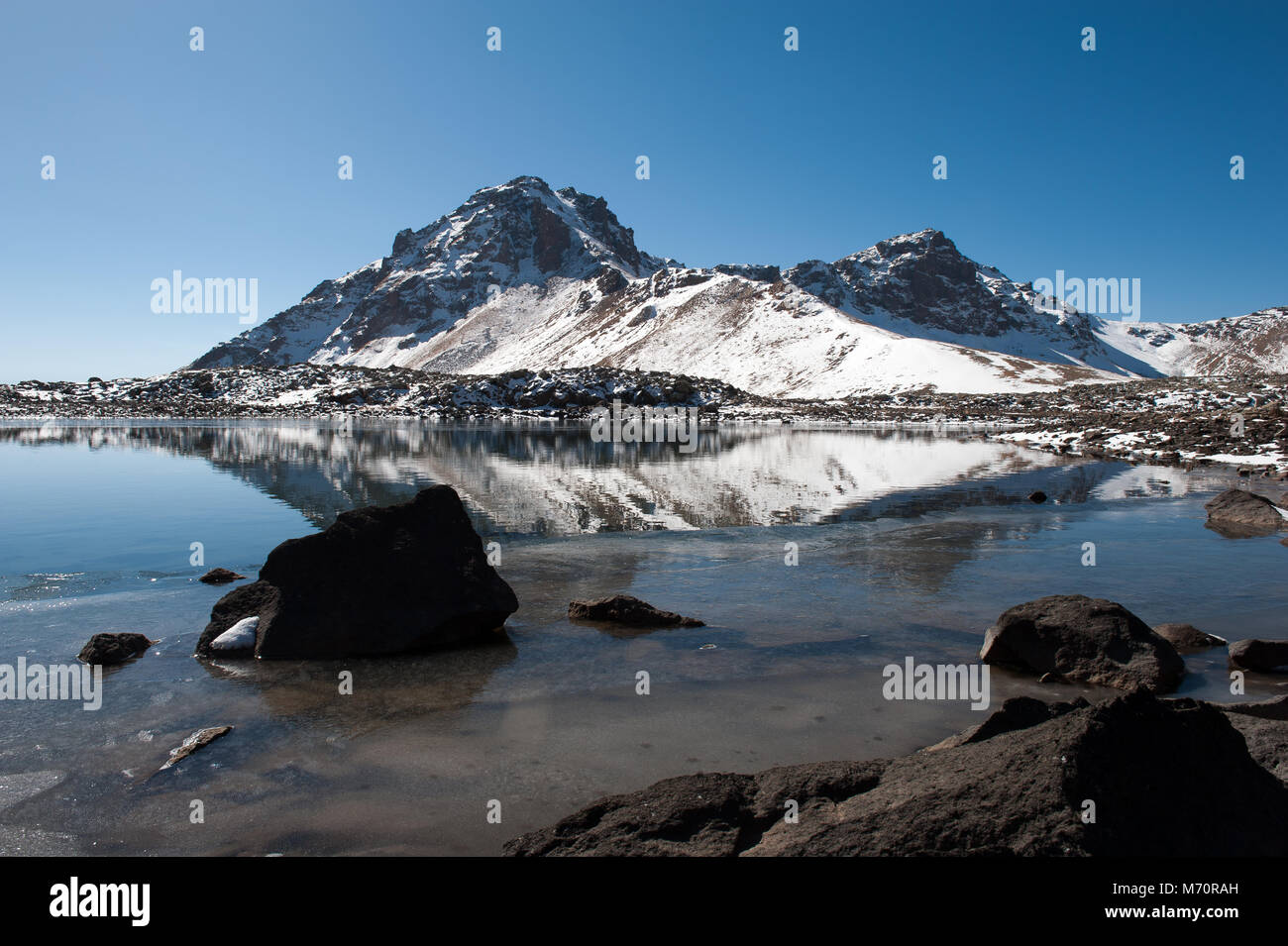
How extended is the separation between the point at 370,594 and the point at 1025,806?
8513mm

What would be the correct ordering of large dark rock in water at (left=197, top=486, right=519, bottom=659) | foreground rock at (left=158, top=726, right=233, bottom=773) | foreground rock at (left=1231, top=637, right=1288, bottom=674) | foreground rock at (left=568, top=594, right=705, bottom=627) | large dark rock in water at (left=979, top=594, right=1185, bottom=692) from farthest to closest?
foreground rock at (left=568, top=594, right=705, bottom=627) < large dark rock in water at (left=197, top=486, right=519, bottom=659) < foreground rock at (left=1231, top=637, right=1288, bottom=674) < large dark rock in water at (left=979, top=594, right=1185, bottom=692) < foreground rock at (left=158, top=726, right=233, bottom=773)

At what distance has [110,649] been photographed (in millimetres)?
9219

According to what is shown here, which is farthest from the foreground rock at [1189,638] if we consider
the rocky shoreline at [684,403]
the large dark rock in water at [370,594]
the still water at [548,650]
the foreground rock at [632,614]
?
the rocky shoreline at [684,403]

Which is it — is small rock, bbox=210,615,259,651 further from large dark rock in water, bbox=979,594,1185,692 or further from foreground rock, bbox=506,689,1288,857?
large dark rock in water, bbox=979,594,1185,692

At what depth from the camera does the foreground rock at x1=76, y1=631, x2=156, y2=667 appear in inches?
360

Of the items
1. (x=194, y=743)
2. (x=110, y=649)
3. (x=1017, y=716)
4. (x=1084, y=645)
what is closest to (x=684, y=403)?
(x=1084, y=645)

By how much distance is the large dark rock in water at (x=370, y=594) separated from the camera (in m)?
9.71

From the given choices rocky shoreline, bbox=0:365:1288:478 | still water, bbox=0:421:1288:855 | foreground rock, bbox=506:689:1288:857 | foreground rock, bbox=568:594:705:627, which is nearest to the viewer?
foreground rock, bbox=506:689:1288:857

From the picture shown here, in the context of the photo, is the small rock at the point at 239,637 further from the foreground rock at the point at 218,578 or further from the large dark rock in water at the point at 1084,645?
the large dark rock in water at the point at 1084,645

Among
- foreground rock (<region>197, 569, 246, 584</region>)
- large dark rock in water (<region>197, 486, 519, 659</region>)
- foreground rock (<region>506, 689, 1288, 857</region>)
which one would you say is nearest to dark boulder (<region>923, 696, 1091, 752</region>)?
foreground rock (<region>506, 689, 1288, 857</region>)

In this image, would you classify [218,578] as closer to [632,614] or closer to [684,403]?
[632,614]

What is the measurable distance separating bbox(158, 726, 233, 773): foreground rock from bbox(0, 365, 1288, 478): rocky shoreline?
152 ft

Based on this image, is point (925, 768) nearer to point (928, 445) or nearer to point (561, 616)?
point (561, 616)
